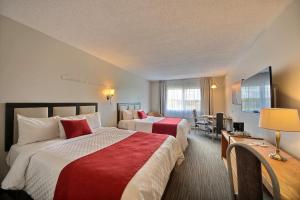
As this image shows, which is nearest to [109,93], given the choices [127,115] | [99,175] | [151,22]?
[127,115]

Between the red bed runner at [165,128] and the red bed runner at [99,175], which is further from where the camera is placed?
the red bed runner at [165,128]

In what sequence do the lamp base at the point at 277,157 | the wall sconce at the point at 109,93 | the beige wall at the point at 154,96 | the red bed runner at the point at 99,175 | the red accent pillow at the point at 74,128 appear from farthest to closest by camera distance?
the beige wall at the point at 154,96, the wall sconce at the point at 109,93, the red accent pillow at the point at 74,128, the lamp base at the point at 277,157, the red bed runner at the point at 99,175

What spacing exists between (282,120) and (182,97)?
5.60 metres

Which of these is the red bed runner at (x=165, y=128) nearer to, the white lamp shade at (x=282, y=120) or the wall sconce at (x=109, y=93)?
the wall sconce at (x=109, y=93)

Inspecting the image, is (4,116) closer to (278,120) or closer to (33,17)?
(33,17)

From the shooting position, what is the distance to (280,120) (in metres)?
1.33

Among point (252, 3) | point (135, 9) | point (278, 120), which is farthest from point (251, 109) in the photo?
point (135, 9)

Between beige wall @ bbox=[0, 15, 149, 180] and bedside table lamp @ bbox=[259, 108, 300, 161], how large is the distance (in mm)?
3211

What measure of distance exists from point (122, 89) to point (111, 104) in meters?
0.80

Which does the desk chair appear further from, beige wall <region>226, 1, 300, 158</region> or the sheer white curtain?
the sheer white curtain

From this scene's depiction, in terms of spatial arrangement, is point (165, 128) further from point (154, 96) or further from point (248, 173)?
point (154, 96)

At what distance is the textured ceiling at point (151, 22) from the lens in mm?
1651

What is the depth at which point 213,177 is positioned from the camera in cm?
239

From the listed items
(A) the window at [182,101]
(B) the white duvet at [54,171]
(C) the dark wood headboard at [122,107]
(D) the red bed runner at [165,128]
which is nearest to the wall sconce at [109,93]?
(C) the dark wood headboard at [122,107]
